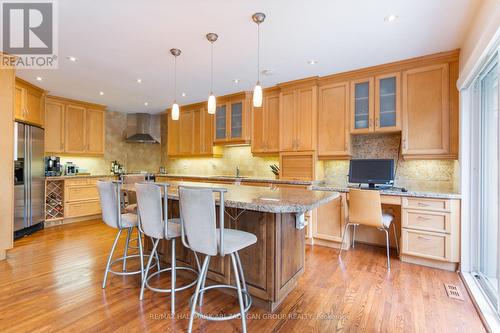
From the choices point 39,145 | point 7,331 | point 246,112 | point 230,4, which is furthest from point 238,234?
point 39,145

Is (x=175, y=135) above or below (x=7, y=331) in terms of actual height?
above

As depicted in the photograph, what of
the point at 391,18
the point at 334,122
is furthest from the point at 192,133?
the point at 391,18

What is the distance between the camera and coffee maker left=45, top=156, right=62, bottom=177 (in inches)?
189

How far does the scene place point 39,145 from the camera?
4383mm

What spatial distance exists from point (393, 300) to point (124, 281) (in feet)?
8.25

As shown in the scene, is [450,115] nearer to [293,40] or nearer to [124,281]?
[293,40]

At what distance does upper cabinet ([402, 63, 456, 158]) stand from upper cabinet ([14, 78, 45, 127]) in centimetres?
569

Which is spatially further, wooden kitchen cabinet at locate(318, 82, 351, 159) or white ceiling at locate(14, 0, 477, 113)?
wooden kitchen cabinet at locate(318, 82, 351, 159)

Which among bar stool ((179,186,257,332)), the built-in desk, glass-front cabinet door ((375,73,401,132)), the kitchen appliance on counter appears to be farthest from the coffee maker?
glass-front cabinet door ((375,73,401,132))

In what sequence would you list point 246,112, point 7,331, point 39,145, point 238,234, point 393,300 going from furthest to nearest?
point 246,112 → point 39,145 → point 393,300 → point 238,234 → point 7,331

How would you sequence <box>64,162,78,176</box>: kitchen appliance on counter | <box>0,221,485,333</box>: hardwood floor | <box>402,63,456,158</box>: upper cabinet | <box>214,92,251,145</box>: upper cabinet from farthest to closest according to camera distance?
<box>64,162,78,176</box>: kitchen appliance on counter, <box>214,92,251,145</box>: upper cabinet, <box>402,63,456,158</box>: upper cabinet, <box>0,221,485,333</box>: hardwood floor

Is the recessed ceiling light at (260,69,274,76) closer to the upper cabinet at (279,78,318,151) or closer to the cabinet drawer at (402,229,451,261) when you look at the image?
the upper cabinet at (279,78,318,151)

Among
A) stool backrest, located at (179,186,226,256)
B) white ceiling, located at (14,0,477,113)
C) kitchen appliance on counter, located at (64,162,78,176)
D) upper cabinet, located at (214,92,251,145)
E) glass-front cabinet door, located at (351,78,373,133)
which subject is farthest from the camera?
kitchen appliance on counter, located at (64,162,78,176)

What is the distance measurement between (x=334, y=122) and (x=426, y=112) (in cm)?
113
